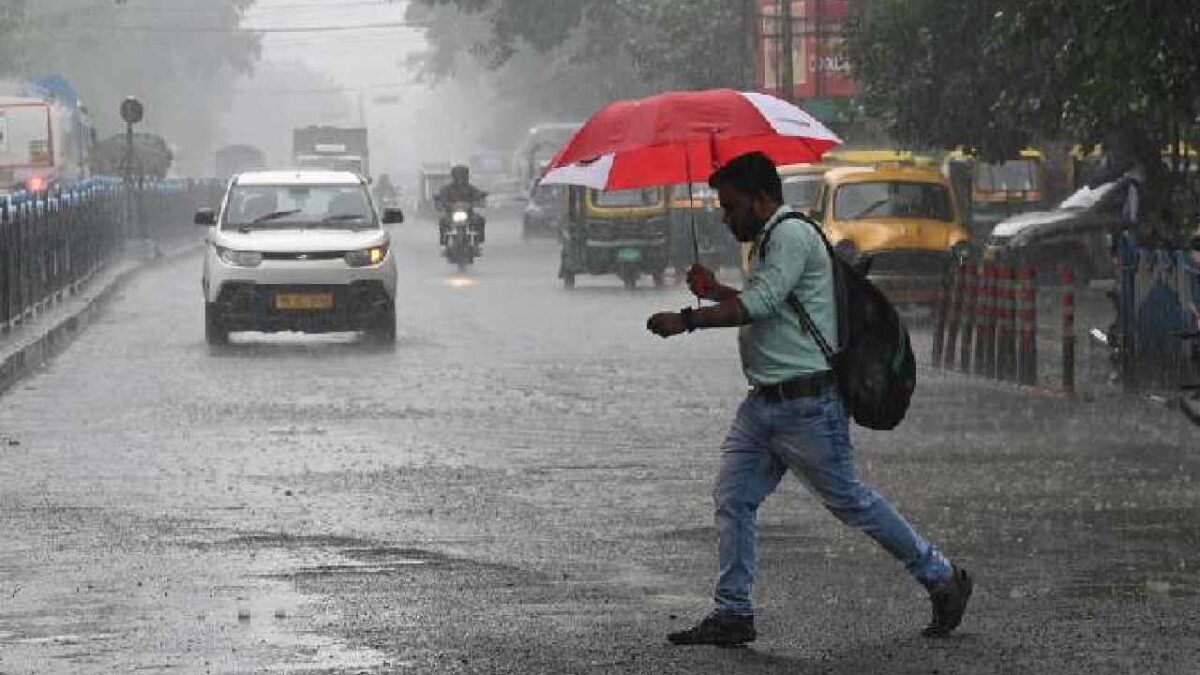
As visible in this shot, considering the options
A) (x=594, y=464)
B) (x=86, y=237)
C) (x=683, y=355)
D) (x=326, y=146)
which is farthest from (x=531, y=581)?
(x=326, y=146)

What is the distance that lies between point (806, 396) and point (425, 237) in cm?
6177

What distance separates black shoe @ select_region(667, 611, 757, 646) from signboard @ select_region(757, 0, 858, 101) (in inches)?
1478

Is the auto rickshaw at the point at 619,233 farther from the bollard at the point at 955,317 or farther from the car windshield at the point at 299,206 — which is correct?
the bollard at the point at 955,317

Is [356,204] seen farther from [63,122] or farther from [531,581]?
[63,122]

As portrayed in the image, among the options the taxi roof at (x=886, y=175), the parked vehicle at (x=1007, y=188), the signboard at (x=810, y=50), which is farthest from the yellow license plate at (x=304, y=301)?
the signboard at (x=810, y=50)

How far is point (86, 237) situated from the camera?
36875 millimetres

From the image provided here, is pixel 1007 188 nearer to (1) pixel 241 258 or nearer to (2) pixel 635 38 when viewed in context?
(1) pixel 241 258

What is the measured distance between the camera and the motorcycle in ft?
153

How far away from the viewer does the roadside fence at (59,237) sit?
84.2ft

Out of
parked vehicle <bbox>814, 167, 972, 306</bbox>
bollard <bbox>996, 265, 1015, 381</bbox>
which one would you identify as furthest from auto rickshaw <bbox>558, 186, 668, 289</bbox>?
bollard <bbox>996, 265, 1015, 381</bbox>

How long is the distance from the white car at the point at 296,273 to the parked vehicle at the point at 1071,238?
12.9m

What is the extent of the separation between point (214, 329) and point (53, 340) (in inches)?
56.1

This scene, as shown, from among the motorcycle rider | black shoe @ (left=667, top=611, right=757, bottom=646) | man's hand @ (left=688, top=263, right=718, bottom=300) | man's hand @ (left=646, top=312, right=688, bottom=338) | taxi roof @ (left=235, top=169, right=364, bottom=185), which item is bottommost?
the motorcycle rider

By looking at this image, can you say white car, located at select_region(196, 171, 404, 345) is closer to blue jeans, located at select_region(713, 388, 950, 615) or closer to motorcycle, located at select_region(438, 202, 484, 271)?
blue jeans, located at select_region(713, 388, 950, 615)
